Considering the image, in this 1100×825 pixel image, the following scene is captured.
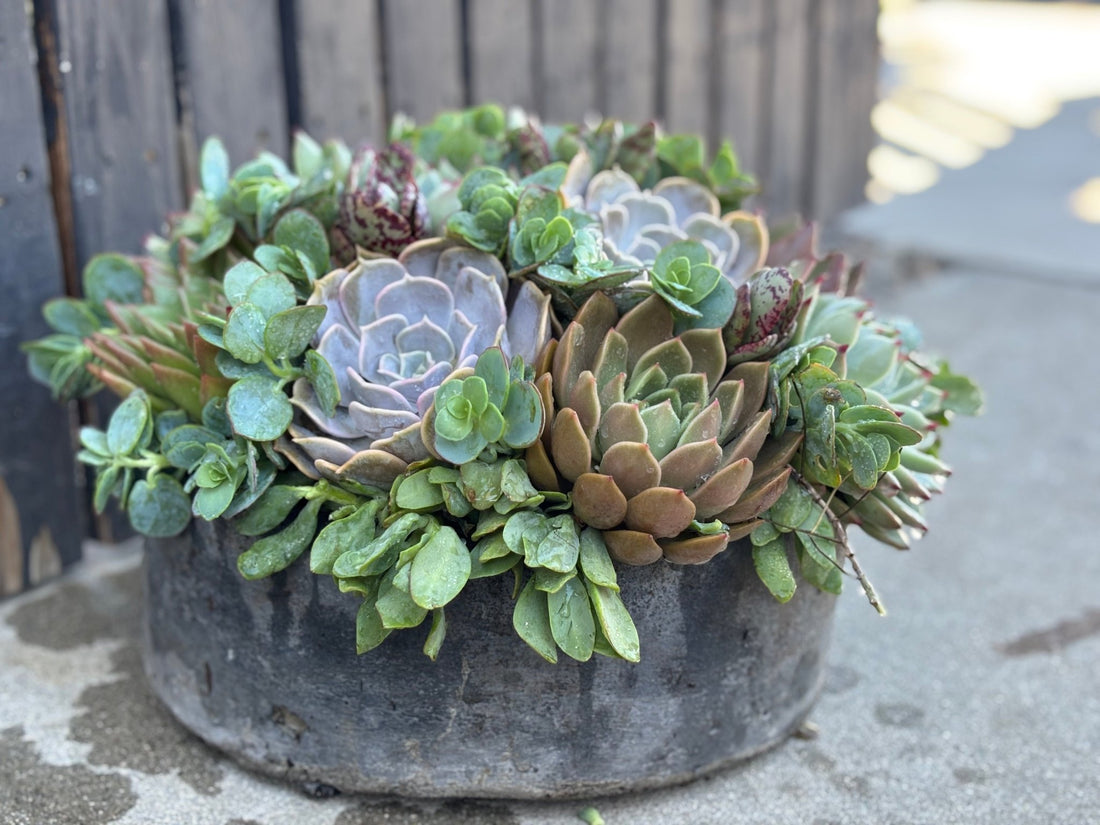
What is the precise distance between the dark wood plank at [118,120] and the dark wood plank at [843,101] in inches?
94.9

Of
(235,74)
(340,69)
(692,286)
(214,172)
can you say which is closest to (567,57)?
(340,69)

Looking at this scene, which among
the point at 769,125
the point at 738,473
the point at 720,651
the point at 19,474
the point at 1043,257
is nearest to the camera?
the point at 738,473

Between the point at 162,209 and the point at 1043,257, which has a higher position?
the point at 162,209

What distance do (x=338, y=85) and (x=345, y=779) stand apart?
56.2 inches

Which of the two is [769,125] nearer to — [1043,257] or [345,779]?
[1043,257]

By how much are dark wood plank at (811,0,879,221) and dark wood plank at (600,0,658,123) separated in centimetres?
92

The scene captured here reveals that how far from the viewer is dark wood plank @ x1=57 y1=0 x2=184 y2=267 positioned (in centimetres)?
199

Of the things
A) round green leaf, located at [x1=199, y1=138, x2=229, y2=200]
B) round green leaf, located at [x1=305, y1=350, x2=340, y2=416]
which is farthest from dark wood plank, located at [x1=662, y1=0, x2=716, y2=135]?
round green leaf, located at [x1=305, y1=350, x2=340, y2=416]

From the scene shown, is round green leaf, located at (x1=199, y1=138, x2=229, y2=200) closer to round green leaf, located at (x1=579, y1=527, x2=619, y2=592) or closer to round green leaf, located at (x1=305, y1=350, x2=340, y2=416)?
round green leaf, located at (x1=305, y1=350, x2=340, y2=416)

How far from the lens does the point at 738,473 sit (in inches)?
53.9

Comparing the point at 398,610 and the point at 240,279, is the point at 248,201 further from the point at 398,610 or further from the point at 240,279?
the point at 398,610

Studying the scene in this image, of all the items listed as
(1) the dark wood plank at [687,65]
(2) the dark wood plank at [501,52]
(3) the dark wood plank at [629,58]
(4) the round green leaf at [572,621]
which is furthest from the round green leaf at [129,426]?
(1) the dark wood plank at [687,65]

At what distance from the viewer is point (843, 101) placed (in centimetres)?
411

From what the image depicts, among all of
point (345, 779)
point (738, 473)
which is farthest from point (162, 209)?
point (738, 473)
